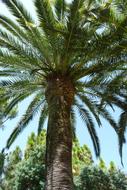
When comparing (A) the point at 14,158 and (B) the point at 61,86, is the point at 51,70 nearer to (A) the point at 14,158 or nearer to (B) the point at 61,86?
(B) the point at 61,86

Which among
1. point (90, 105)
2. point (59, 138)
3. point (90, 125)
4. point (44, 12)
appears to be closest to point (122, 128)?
point (90, 105)

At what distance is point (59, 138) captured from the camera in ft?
34.6

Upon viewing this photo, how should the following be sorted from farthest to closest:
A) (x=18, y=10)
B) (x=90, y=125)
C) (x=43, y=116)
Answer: (x=43, y=116), (x=90, y=125), (x=18, y=10)

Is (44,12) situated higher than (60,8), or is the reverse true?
(60,8)

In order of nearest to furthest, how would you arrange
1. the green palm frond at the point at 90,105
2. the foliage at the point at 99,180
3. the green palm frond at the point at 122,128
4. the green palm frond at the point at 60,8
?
the green palm frond at the point at 60,8, the green palm frond at the point at 122,128, the green palm frond at the point at 90,105, the foliage at the point at 99,180

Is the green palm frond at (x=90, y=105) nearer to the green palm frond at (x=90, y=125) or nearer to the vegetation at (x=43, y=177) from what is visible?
the green palm frond at (x=90, y=125)

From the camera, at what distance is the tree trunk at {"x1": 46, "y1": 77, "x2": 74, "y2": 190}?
31.9 feet

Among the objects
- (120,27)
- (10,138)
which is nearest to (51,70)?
(120,27)

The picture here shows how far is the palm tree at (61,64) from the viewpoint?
10.3 metres

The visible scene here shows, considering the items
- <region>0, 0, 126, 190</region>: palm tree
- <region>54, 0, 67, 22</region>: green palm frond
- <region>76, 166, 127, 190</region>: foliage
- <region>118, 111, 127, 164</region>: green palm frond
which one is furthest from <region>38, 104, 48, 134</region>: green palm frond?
<region>54, 0, 67, 22</region>: green palm frond

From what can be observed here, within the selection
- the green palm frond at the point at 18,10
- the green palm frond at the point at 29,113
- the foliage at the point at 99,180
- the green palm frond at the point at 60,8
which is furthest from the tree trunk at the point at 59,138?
the foliage at the point at 99,180

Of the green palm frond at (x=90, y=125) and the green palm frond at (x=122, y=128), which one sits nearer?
the green palm frond at (x=122, y=128)

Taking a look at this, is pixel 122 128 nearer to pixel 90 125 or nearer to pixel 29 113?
pixel 90 125

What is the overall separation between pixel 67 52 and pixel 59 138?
2.85 m
